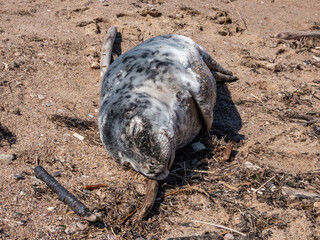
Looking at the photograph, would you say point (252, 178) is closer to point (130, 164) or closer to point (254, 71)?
point (130, 164)

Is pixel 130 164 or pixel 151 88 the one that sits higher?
pixel 151 88

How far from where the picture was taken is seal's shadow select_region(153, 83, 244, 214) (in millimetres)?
3679

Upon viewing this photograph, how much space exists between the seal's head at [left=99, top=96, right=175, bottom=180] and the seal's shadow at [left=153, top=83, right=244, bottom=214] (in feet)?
0.68

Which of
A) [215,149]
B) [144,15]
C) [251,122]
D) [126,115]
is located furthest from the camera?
[144,15]

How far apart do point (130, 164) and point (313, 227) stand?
5.08 feet

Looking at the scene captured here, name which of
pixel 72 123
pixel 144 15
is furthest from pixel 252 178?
pixel 144 15

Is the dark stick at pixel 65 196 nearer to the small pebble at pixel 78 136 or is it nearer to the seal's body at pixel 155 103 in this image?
the seal's body at pixel 155 103

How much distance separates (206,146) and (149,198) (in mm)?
1076

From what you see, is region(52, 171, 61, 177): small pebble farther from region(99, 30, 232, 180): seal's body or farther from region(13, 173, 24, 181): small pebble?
region(99, 30, 232, 180): seal's body

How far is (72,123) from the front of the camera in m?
4.26

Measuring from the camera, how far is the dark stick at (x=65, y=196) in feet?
10.3

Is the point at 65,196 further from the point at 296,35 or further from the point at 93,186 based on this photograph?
the point at 296,35

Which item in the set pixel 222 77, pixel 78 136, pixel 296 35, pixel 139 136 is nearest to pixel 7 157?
pixel 78 136

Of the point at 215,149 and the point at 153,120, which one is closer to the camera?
the point at 153,120
